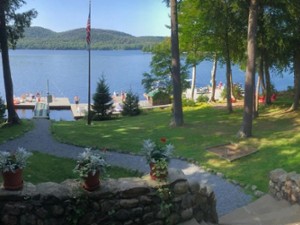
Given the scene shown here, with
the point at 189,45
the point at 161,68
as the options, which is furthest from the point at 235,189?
the point at 161,68

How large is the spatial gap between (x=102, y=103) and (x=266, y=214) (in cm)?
1833

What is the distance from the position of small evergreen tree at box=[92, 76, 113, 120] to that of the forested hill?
123896 mm

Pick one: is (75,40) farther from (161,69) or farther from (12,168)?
(12,168)

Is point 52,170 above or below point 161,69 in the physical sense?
below

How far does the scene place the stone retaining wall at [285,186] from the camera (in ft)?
22.6

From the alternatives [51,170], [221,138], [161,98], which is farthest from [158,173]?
[161,98]

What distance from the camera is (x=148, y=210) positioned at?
5.02 metres

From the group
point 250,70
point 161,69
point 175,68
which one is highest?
point 161,69

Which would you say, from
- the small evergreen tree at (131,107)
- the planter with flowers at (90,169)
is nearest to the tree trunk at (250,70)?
the planter with flowers at (90,169)

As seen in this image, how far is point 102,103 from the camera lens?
23984mm

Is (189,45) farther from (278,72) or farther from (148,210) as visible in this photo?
(148,210)

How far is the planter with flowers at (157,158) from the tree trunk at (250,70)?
8.57 meters

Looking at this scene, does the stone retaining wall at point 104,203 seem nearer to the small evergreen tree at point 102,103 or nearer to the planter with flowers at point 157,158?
the planter with flowers at point 157,158

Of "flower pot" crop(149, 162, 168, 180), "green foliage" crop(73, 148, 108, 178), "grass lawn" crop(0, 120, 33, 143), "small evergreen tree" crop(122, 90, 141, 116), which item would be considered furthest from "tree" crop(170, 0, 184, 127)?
"green foliage" crop(73, 148, 108, 178)
